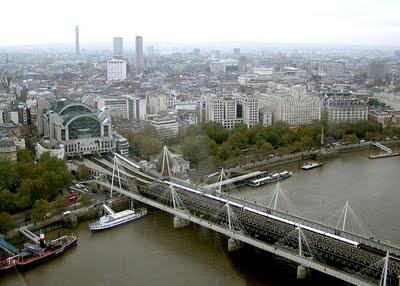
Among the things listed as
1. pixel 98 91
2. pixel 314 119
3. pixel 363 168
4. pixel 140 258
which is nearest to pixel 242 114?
pixel 314 119

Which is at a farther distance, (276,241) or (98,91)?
(98,91)

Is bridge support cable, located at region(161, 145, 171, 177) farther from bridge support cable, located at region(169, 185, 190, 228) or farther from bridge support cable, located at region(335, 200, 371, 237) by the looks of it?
bridge support cable, located at region(335, 200, 371, 237)

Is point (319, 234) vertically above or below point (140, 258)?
above

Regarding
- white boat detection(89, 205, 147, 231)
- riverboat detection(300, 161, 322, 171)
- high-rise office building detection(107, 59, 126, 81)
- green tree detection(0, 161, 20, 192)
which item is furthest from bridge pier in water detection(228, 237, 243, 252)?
high-rise office building detection(107, 59, 126, 81)

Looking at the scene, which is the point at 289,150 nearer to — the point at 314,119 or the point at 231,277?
the point at 314,119

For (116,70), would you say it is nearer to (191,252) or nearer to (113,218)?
(113,218)

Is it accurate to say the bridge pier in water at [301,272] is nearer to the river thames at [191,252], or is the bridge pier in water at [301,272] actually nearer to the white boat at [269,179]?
the river thames at [191,252]

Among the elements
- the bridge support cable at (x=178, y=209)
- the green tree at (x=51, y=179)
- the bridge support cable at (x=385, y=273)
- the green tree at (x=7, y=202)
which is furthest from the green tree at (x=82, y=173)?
the bridge support cable at (x=385, y=273)
